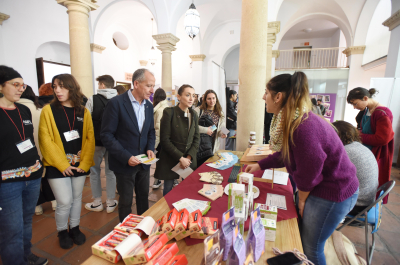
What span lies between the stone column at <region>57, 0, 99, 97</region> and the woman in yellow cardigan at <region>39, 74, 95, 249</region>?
111 inches

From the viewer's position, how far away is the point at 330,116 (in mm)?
9797

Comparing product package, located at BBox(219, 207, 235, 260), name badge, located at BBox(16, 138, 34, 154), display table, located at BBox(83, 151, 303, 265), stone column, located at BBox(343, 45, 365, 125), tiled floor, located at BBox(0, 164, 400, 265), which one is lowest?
tiled floor, located at BBox(0, 164, 400, 265)

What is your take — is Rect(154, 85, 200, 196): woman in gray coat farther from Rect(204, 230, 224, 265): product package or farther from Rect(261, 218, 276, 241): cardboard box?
Rect(204, 230, 224, 265): product package

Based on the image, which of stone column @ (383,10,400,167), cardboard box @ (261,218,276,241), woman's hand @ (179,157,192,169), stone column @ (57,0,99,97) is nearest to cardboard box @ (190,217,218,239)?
cardboard box @ (261,218,276,241)

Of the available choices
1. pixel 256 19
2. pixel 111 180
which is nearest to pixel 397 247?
pixel 256 19

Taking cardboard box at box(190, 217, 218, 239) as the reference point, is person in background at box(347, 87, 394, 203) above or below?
above

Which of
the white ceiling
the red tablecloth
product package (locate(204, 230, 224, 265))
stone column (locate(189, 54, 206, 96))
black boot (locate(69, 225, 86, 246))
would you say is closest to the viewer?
product package (locate(204, 230, 224, 265))

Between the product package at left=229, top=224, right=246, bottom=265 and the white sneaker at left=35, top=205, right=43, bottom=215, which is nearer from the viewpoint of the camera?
the product package at left=229, top=224, right=246, bottom=265

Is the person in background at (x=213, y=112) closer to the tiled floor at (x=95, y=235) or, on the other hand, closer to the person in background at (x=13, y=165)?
the tiled floor at (x=95, y=235)

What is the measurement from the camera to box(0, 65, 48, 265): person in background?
148 centimetres

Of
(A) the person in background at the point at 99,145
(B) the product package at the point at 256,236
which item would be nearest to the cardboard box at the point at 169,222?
(B) the product package at the point at 256,236

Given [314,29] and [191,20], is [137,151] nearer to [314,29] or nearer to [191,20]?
[191,20]

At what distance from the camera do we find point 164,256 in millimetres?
875

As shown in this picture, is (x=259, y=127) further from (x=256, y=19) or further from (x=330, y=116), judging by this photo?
(x=330, y=116)
